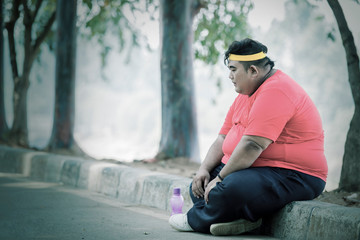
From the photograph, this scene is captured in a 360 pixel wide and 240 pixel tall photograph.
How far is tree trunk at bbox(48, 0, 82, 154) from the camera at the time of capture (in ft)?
28.2

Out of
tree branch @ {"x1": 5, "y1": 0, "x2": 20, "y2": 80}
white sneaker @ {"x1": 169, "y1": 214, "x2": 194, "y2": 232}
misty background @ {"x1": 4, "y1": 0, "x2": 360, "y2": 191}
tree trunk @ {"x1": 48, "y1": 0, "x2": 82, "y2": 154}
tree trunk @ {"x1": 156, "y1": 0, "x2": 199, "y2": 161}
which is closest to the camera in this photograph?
white sneaker @ {"x1": 169, "y1": 214, "x2": 194, "y2": 232}

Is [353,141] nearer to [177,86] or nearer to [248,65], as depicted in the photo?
[248,65]

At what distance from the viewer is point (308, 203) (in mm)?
2990

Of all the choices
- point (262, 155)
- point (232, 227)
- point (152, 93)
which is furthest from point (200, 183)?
point (152, 93)

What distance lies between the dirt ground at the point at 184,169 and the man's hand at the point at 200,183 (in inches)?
42.4

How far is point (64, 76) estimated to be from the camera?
8609 millimetres

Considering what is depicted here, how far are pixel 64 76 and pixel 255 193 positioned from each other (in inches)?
253

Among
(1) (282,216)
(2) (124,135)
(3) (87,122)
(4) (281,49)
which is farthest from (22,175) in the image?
(3) (87,122)

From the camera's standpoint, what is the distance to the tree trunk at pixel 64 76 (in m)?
8.61

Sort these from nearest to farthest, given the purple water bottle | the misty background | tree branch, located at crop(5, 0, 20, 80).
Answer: the purple water bottle < tree branch, located at crop(5, 0, 20, 80) < the misty background

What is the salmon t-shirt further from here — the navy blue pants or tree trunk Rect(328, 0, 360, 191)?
tree trunk Rect(328, 0, 360, 191)

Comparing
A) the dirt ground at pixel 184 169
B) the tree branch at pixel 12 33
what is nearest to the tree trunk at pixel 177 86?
the dirt ground at pixel 184 169

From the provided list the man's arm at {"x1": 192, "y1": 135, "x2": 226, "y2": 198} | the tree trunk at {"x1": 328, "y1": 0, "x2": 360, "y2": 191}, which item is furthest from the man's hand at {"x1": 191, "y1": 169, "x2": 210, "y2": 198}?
the tree trunk at {"x1": 328, "y1": 0, "x2": 360, "y2": 191}

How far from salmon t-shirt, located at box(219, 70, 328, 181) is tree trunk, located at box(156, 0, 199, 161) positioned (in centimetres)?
390
